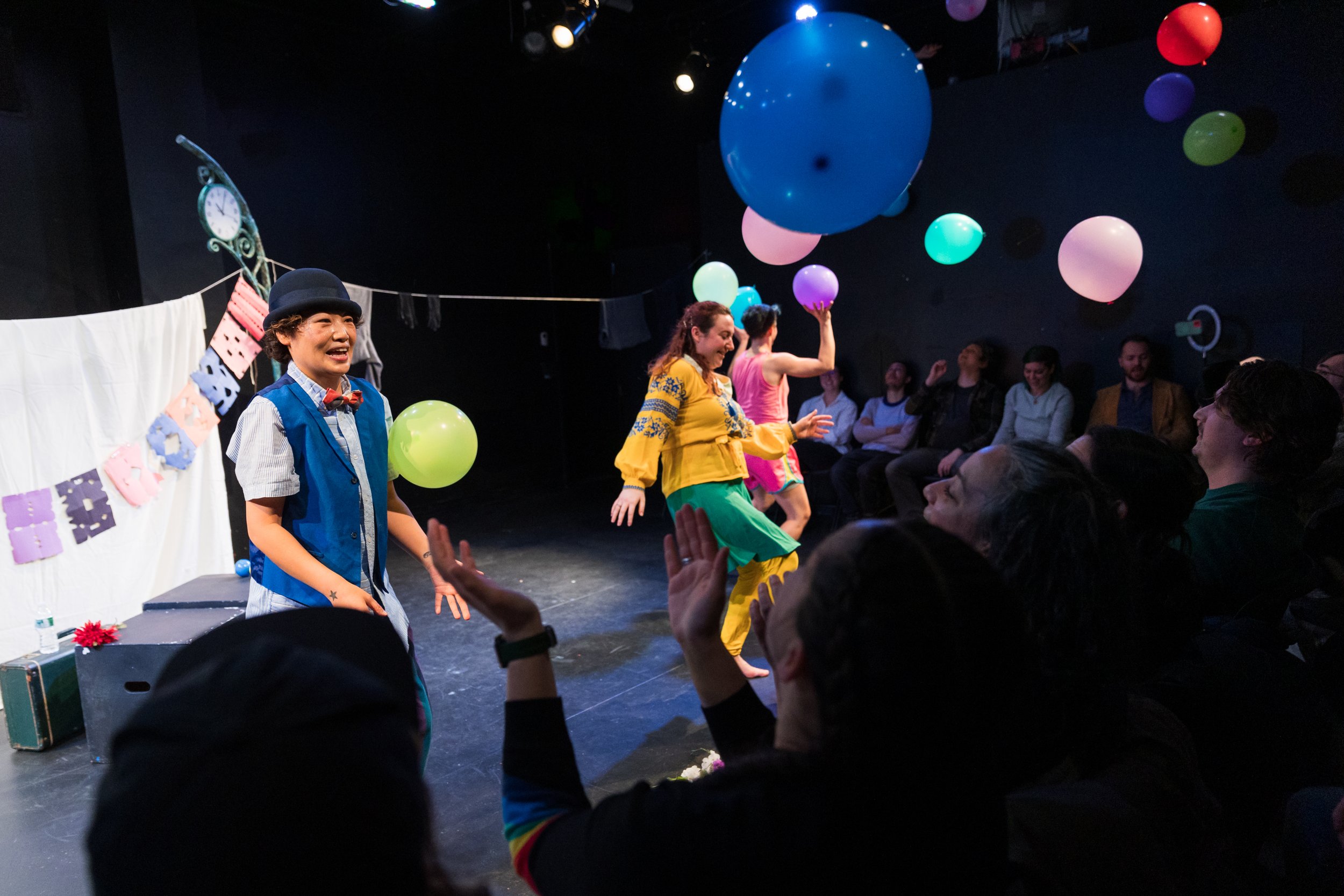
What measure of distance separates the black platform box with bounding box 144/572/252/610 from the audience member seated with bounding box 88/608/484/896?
3.02 meters

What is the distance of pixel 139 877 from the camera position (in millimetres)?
451

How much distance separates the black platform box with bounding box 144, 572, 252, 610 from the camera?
326 cm

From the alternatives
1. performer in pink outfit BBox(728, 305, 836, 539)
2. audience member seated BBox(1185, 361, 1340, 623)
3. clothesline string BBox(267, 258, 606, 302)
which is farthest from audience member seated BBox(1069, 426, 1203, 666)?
clothesline string BBox(267, 258, 606, 302)

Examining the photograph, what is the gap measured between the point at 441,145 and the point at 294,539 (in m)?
6.38

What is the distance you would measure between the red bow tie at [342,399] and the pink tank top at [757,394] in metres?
2.80

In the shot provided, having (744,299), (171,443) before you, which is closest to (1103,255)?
(744,299)

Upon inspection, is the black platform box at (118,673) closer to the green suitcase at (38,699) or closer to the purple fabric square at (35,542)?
the green suitcase at (38,699)

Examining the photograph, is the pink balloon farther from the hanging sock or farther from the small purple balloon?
the hanging sock

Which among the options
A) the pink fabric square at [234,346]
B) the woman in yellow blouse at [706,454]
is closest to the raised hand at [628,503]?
the woman in yellow blouse at [706,454]

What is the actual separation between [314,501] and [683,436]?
181cm

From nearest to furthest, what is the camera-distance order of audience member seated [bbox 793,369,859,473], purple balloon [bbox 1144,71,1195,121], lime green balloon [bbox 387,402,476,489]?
1. lime green balloon [bbox 387,402,476,489]
2. purple balloon [bbox 1144,71,1195,121]
3. audience member seated [bbox 793,369,859,473]

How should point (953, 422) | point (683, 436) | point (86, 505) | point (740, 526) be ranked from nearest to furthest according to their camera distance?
point (740, 526)
point (683, 436)
point (86, 505)
point (953, 422)

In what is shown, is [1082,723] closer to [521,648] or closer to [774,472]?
[521,648]

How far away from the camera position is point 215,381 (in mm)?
4344
